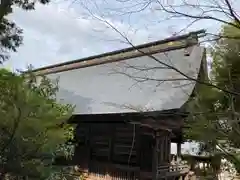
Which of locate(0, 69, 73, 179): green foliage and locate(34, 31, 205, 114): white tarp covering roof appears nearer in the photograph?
locate(0, 69, 73, 179): green foliage

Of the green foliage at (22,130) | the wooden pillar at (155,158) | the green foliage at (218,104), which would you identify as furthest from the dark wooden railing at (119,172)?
the green foliage at (22,130)

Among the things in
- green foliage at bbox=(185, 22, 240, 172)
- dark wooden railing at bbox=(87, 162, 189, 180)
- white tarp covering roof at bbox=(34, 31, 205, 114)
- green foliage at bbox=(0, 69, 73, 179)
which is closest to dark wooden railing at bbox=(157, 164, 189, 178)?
dark wooden railing at bbox=(87, 162, 189, 180)

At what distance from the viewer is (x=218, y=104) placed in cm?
443

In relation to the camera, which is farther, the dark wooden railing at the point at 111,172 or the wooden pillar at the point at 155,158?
the dark wooden railing at the point at 111,172

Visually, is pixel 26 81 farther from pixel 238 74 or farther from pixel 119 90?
pixel 119 90

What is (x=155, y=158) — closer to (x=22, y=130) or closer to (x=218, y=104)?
(x=218, y=104)

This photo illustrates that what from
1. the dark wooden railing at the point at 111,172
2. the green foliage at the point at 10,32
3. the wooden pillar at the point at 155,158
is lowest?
the dark wooden railing at the point at 111,172

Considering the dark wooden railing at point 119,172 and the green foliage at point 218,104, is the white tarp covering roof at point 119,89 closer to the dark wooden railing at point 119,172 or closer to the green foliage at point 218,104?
the green foliage at point 218,104

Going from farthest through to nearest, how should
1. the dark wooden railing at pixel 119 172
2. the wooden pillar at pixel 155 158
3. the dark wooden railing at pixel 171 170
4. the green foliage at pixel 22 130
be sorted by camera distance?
the dark wooden railing at pixel 171 170 < the dark wooden railing at pixel 119 172 < the wooden pillar at pixel 155 158 < the green foliage at pixel 22 130

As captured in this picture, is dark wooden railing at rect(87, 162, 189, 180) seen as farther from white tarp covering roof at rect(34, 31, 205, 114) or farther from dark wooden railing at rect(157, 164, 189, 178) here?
white tarp covering roof at rect(34, 31, 205, 114)

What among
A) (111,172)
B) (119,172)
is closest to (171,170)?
(119,172)

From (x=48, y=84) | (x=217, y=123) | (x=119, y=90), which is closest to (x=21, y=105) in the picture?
(x=48, y=84)

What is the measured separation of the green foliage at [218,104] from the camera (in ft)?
10.7

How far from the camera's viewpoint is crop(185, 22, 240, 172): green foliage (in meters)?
3.26
